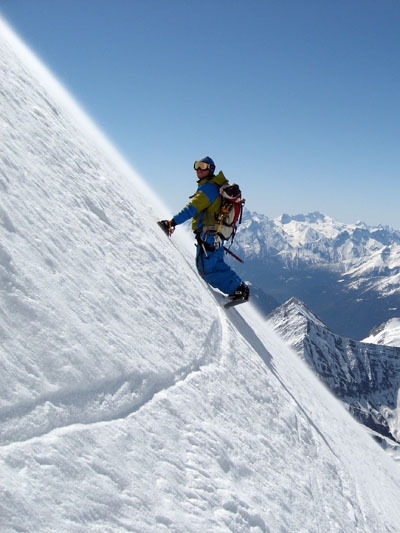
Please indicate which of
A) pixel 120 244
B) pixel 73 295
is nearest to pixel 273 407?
pixel 120 244

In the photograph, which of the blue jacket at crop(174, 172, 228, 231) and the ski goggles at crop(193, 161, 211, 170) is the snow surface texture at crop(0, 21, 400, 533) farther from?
the ski goggles at crop(193, 161, 211, 170)

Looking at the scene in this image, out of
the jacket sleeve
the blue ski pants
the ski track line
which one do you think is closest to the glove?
the jacket sleeve

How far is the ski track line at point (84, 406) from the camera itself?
277cm

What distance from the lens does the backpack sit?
364 inches

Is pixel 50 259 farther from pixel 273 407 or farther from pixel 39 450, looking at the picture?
pixel 273 407

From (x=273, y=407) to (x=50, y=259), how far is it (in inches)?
155

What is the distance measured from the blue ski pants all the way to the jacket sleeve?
0.62m

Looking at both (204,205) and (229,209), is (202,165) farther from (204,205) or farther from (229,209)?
(229,209)

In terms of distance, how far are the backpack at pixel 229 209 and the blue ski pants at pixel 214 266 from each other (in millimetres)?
259

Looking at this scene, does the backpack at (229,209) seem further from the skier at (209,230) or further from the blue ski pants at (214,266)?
the blue ski pants at (214,266)

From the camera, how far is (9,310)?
3.20 metres

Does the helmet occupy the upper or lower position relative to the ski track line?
upper

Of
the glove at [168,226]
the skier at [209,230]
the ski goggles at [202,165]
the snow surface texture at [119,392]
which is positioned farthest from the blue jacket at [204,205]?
the snow surface texture at [119,392]

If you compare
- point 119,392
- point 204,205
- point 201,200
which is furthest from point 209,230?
point 119,392
